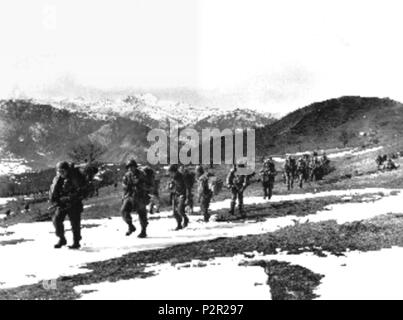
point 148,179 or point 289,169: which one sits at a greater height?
point 148,179

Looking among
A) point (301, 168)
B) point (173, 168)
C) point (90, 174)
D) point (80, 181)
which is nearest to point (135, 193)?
point (80, 181)

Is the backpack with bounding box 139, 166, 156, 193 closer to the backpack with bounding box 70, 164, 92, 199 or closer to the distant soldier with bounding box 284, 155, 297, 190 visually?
the backpack with bounding box 70, 164, 92, 199

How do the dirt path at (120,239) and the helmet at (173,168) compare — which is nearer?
the dirt path at (120,239)

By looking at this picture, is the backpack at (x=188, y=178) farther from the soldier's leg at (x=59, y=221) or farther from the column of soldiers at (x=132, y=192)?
the soldier's leg at (x=59, y=221)

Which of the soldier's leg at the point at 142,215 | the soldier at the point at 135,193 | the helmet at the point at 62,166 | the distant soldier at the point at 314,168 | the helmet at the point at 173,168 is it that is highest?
the helmet at the point at 62,166

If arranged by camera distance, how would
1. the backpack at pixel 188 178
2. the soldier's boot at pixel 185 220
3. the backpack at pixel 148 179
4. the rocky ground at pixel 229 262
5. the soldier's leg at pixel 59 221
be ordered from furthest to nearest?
the backpack at pixel 188 178 < the soldier's boot at pixel 185 220 < the backpack at pixel 148 179 < the soldier's leg at pixel 59 221 < the rocky ground at pixel 229 262

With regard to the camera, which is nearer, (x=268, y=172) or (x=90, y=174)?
(x=90, y=174)

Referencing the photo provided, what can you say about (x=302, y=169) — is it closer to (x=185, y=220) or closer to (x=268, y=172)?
(x=268, y=172)

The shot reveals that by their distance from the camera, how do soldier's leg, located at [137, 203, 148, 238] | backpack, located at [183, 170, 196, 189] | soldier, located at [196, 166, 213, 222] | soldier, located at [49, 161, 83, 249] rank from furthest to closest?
backpack, located at [183, 170, 196, 189], soldier, located at [196, 166, 213, 222], soldier's leg, located at [137, 203, 148, 238], soldier, located at [49, 161, 83, 249]

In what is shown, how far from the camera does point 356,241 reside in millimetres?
16172

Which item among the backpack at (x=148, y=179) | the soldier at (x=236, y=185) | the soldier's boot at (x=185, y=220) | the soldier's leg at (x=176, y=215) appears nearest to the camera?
the backpack at (x=148, y=179)

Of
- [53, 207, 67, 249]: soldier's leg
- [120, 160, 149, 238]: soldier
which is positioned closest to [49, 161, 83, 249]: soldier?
[53, 207, 67, 249]: soldier's leg

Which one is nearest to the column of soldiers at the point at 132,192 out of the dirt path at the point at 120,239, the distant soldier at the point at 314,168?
the dirt path at the point at 120,239

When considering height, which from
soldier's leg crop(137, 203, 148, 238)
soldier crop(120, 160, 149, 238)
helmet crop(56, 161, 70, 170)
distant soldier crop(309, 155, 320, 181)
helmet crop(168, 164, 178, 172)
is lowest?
distant soldier crop(309, 155, 320, 181)
